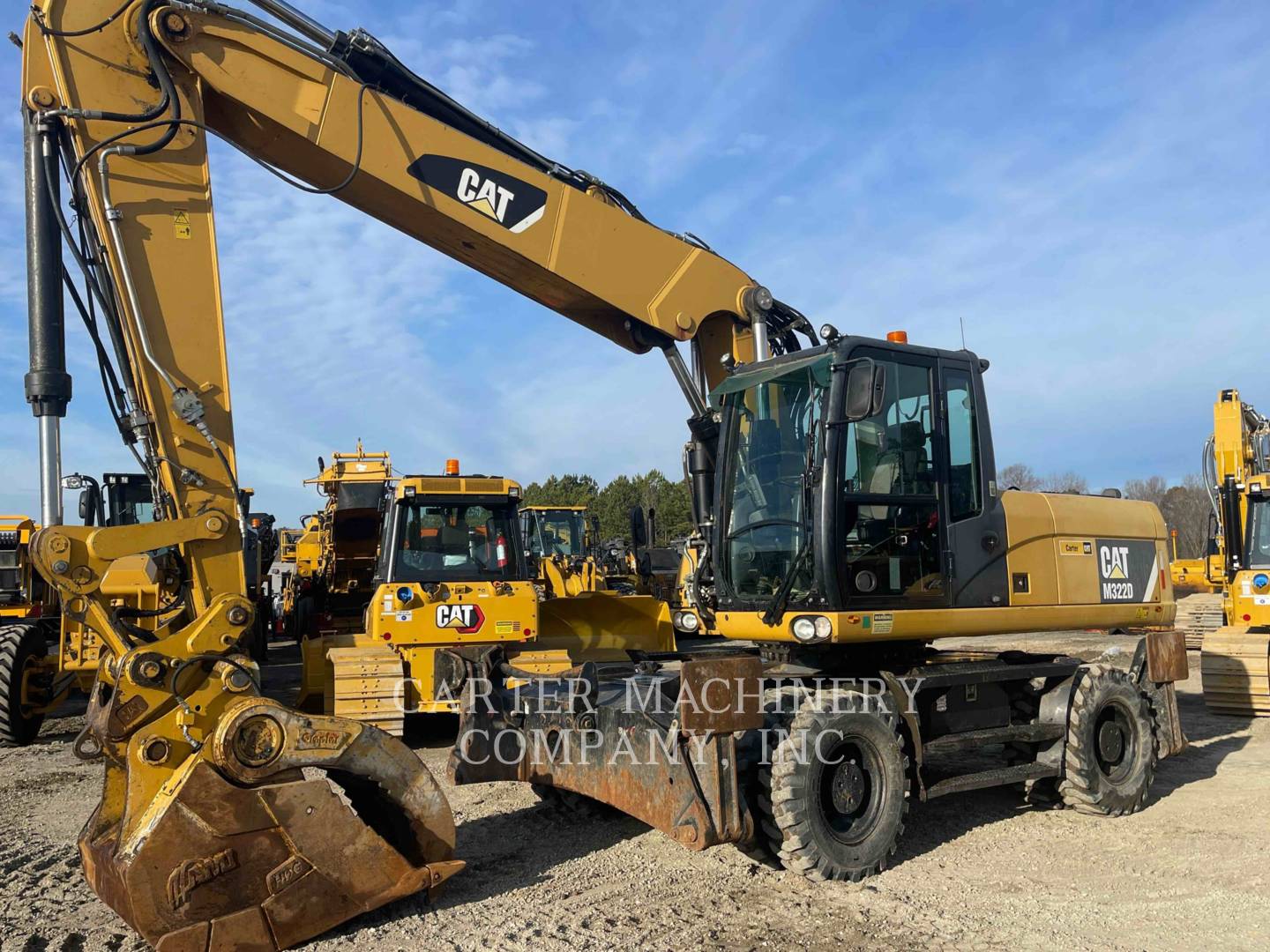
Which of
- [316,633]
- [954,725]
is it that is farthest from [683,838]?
[316,633]

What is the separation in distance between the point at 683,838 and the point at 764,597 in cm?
146

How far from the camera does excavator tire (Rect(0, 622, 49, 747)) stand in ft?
29.8

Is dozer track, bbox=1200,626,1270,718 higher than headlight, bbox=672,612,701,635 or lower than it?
lower

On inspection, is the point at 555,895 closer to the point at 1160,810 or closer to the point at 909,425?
the point at 909,425

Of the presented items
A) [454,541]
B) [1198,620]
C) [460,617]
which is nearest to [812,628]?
[460,617]

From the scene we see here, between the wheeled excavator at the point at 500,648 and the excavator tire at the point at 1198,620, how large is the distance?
10.5 m

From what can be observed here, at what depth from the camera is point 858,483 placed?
561 centimetres

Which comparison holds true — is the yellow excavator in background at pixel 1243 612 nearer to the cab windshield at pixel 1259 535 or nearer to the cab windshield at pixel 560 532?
the cab windshield at pixel 1259 535

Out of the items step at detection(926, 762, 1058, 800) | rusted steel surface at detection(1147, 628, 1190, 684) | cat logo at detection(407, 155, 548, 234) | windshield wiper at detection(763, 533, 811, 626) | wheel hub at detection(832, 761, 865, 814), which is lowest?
step at detection(926, 762, 1058, 800)

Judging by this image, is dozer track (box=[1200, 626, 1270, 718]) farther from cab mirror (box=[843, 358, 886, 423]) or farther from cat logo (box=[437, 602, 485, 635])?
cat logo (box=[437, 602, 485, 635])

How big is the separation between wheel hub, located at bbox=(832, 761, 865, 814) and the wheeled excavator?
0.06 feet

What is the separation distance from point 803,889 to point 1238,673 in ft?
23.0

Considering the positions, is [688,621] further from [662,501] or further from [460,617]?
[662,501]

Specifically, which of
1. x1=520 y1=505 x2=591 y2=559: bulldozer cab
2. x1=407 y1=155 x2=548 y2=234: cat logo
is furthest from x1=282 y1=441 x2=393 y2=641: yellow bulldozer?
x1=407 y1=155 x2=548 y2=234: cat logo
